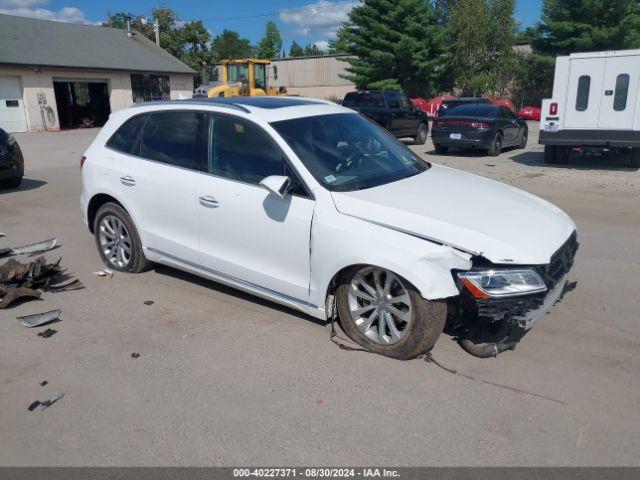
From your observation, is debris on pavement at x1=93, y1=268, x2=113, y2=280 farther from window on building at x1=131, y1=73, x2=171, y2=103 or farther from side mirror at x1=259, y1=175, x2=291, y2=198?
window on building at x1=131, y1=73, x2=171, y2=103

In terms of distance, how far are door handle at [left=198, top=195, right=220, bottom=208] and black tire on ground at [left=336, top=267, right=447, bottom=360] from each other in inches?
51.4

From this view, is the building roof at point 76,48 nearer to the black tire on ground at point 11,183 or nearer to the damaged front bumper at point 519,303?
the black tire on ground at point 11,183

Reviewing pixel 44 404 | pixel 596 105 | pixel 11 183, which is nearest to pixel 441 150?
pixel 596 105

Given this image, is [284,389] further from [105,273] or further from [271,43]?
[271,43]

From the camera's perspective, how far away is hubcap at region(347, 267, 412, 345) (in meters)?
3.88

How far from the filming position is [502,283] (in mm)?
3596

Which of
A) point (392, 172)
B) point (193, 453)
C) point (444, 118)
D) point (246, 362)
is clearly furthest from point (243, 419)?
point (444, 118)

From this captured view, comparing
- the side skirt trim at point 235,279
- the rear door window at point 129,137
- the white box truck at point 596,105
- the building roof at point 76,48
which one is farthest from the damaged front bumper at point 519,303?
the building roof at point 76,48

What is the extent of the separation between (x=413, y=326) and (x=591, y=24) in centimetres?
4097

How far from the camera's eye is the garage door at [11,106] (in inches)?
1067

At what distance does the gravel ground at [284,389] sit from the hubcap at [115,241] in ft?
1.25

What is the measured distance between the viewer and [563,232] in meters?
4.15

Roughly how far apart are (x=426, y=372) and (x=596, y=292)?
7.75 feet

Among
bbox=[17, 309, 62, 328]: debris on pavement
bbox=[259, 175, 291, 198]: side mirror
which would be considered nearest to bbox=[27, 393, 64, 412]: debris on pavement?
bbox=[17, 309, 62, 328]: debris on pavement
